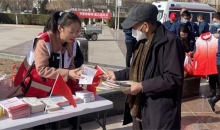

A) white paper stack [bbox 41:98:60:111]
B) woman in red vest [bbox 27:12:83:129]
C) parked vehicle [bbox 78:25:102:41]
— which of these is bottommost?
parked vehicle [bbox 78:25:102:41]

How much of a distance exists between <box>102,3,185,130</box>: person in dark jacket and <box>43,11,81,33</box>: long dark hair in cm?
69

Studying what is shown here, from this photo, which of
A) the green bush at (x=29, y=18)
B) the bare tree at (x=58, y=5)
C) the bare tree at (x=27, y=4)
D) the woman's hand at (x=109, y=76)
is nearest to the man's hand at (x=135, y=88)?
the woman's hand at (x=109, y=76)

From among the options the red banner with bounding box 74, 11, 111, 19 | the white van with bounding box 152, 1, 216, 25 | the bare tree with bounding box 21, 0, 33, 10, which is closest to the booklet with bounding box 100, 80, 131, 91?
the white van with bounding box 152, 1, 216, 25

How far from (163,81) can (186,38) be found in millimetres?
3694

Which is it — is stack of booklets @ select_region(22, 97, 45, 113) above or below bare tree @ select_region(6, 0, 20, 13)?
below

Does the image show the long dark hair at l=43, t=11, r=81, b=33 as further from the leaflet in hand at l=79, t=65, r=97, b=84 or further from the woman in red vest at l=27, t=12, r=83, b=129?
the leaflet in hand at l=79, t=65, r=97, b=84

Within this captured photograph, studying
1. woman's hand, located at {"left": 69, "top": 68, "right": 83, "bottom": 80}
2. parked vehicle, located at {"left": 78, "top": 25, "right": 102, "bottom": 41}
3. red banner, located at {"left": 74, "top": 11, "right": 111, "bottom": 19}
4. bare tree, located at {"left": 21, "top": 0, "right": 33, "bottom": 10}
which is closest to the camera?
woman's hand, located at {"left": 69, "top": 68, "right": 83, "bottom": 80}

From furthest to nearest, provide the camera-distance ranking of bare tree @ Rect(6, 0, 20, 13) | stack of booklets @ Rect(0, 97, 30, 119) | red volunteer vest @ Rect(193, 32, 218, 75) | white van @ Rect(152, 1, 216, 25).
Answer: bare tree @ Rect(6, 0, 20, 13)
white van @ Rect(152, 1, 216, 25)
red volunteer vest @ Rect(193, 32, 218, 75)
stack of booklets @ Rect(0, 97, 30, 119)

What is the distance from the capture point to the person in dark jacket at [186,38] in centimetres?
520

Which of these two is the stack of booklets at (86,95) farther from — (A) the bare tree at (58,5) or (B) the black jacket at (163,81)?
(A) the bare tree at (58,5)

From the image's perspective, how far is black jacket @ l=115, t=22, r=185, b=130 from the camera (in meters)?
1.89

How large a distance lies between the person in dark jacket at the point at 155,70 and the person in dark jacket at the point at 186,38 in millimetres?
3078

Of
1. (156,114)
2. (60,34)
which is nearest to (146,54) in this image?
(156,114)

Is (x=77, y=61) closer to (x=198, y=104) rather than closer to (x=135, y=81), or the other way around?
(x=135, y=81)
